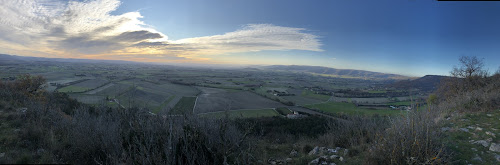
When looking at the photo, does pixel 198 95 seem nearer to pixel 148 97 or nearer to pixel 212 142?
pixel 148 97

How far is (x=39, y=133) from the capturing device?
248 inches

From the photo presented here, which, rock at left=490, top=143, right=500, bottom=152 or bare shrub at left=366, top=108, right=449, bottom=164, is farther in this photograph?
rock at left=490, top=143, right=500, bottom=152

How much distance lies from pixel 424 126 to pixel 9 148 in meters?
10.9

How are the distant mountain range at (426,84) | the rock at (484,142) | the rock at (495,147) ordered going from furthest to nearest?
the distant mountain range at (426,84)
the rock at (484,142)
the rock at (495,147)

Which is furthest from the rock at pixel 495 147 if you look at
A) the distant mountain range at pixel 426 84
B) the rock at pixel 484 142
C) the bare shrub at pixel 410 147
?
the distant mountain range at pixel 426 84

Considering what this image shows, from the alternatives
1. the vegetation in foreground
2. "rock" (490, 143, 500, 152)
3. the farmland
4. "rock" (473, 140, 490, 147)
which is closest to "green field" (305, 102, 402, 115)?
the farmland

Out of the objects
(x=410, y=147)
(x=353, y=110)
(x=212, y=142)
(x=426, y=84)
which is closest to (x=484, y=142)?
(x=410, y=147)

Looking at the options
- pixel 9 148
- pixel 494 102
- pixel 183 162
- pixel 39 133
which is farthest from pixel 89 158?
pixel 494 102

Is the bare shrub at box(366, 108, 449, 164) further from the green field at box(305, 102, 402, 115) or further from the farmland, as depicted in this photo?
the green field at box(305, 102, 402, 115)

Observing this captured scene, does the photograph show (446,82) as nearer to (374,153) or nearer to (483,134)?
(483,134)

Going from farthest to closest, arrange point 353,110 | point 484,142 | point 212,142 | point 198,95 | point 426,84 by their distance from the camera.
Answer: point 426,84 → point 198,95 → point 353,110 → point 484,142 → point 212,142

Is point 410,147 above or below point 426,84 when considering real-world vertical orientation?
above

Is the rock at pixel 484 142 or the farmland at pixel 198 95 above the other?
the rock at pixel 484 142

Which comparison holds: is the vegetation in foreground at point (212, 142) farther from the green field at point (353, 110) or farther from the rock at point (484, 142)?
the green field at point (353, 110)
